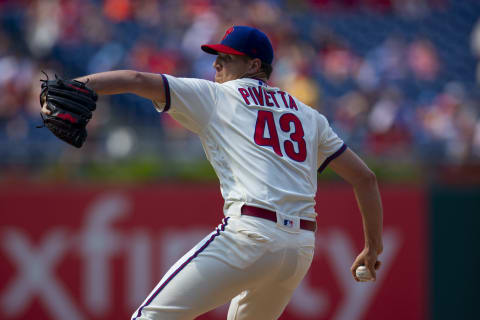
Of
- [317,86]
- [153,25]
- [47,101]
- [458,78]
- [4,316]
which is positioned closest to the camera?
[47,101]

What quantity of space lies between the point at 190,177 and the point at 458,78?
494cm

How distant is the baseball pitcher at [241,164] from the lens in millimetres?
3281

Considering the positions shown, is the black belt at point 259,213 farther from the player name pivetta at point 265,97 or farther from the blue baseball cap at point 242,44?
the blue baseball cap at point 242,44

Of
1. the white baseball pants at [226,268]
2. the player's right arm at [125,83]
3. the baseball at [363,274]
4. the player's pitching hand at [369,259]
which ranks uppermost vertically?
the player's right arm at [125,83]

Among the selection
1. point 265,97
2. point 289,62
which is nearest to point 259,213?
point 265,97

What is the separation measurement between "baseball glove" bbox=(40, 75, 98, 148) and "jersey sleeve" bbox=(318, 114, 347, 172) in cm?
123

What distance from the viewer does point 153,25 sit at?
1161 centimetres

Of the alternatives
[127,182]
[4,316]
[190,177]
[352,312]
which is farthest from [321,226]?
[4,316]

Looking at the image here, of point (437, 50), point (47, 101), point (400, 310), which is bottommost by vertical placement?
point (400, 310)

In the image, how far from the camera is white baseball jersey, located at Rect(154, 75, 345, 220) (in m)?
3.43

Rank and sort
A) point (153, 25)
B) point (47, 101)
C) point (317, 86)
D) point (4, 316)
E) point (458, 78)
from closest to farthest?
1. point (47, 101)
2. point (4, 316)
3. point (317, 86)
4. point (458, 78)
5. point (153, 25)

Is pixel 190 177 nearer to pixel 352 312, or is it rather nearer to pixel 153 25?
pixel 352 312

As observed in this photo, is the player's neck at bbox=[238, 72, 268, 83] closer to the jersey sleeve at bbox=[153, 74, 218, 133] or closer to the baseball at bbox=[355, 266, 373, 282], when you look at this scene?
the jersey sleeve at bbox=[153, 74, 218, 133]

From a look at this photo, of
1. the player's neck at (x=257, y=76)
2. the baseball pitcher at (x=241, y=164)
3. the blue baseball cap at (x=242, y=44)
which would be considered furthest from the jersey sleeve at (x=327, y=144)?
the blue baseball cap at (x=242, y=44)
